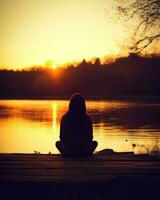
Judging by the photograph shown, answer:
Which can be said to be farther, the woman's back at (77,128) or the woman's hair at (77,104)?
the woman's back at (77,128)

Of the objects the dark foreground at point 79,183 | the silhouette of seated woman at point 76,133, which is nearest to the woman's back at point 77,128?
the silhouette of seated woman at point 76,133

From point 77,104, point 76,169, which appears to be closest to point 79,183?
point 76,169

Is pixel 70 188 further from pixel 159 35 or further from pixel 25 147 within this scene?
pixel 25 147

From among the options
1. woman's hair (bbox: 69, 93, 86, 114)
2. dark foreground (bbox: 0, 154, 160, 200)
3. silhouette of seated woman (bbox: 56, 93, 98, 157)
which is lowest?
dark foreground (bbox: 0, 154, 160, 200)

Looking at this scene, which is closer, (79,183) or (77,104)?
(79,183)

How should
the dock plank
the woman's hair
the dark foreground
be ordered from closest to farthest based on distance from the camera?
1. the dark foreground
2. the dock plank
3. the woman's hair

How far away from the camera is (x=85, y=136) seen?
807cm

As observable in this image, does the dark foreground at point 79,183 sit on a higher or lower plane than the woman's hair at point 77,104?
lower

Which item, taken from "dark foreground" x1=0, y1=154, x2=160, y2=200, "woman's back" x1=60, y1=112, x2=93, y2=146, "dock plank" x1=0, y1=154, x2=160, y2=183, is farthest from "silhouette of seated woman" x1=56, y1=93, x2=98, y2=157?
"dark foreground" x1=0, y1=154, x2=160, y2=200

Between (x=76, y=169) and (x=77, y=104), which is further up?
(x=77, y=104)

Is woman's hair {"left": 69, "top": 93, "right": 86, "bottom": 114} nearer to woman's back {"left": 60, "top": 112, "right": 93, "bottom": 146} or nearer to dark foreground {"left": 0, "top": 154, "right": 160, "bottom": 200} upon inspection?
woman's back {"left": 60, "top": 112, "right": 93, "bottom": 146}

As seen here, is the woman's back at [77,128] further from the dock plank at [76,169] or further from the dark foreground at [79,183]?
the dark foreground at [79,183]

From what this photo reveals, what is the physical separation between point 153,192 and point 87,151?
263 cm

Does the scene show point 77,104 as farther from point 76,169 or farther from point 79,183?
point 79,183
